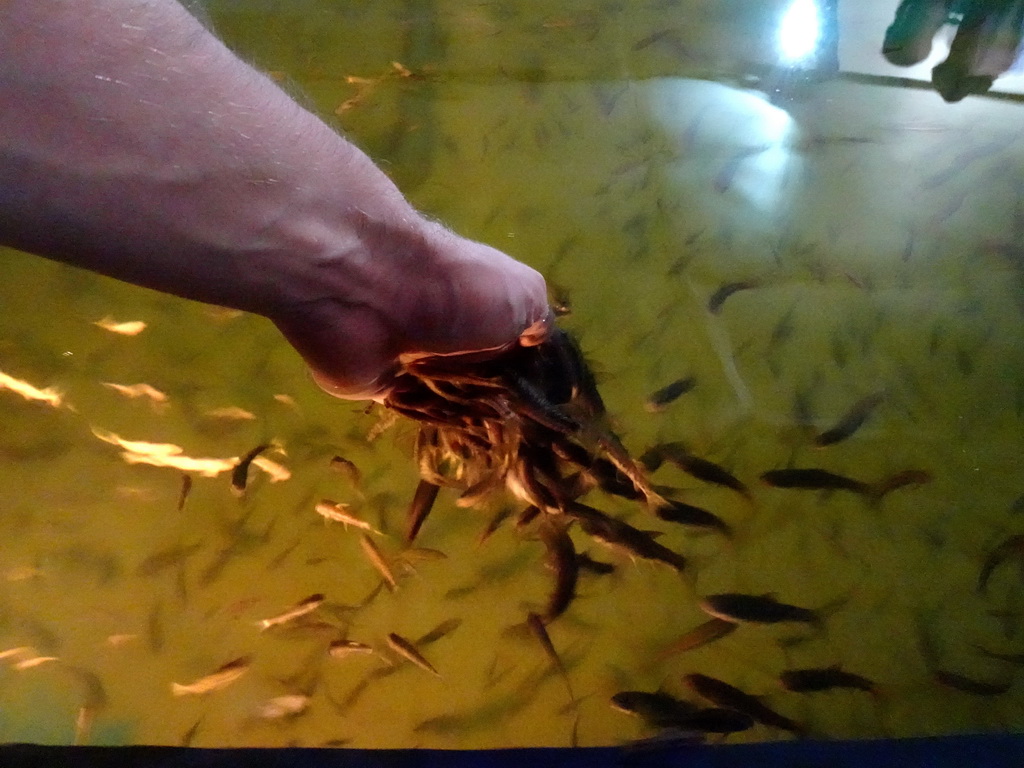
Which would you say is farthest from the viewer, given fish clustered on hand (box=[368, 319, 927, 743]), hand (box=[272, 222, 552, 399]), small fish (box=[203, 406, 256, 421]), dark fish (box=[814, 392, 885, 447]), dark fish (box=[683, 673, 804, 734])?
small fish (box=[203, 406, 256, 421])

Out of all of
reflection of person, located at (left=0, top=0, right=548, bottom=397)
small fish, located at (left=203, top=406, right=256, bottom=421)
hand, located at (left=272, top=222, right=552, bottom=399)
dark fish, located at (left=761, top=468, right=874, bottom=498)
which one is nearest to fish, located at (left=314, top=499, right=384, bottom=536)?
small fish, located at (left=203, top=406, right=256, bottom=421)

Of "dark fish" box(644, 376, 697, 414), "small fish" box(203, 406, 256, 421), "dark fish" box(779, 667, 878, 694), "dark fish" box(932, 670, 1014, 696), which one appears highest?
"dark fish" box(644, 376, 697, 414)

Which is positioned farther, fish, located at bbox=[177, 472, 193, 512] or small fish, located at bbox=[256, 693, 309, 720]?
fish, located at bbox=[177, 472, 193, 512]

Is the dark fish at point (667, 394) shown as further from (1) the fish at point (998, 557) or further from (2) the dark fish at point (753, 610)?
(1) the fish at point (998, 557)

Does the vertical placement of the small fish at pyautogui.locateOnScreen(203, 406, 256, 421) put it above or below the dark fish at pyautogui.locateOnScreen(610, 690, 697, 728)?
above

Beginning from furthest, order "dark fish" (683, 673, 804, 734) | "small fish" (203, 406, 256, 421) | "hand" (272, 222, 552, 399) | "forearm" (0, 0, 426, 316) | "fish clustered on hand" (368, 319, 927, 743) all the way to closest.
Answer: "small fish" (203, 406, 256, 421), "dark fish" (683, 673, 804, 734), "fish clustered on hand" (368, 319, 927, 743), "hand" (272, 222, 552, 399), "forearm" (0, 0, 426, 316)

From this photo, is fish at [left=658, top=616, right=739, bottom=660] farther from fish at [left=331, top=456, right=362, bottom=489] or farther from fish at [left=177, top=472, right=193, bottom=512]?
fish at [left=177, top=472, right=193, bottom=512]

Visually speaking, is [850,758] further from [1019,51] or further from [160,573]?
[1019,51]

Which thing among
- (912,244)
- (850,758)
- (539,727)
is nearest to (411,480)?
(539,727)
